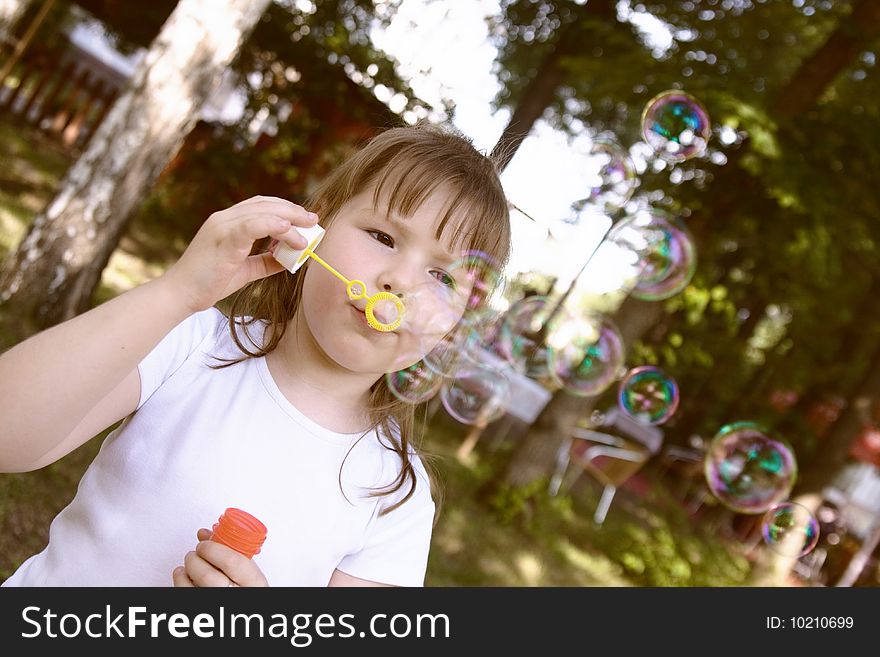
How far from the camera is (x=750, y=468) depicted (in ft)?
13.0

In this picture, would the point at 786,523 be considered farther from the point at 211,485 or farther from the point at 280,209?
the point at 280,209

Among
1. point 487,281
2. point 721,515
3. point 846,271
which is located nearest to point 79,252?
point 487,281

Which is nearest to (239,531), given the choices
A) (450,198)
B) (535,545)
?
(450,198)

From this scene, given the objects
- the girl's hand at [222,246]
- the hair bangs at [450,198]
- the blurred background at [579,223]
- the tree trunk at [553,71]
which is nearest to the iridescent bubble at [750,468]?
the blurred background at [579,223]

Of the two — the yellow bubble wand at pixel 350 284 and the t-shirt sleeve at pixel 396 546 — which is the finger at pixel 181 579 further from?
the yellow bubble wand at pixel 350 284

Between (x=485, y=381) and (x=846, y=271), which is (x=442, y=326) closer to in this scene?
(x=485, y=381)

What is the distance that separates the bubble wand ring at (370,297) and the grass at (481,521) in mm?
2211

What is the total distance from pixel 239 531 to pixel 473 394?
2.64m

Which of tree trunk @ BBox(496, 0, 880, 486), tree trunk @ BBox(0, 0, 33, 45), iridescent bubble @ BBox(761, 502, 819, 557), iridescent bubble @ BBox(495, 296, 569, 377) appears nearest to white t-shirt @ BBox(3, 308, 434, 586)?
iridescent bubble @ BBox(495, 296, 569, 377)

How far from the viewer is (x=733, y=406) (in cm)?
1271

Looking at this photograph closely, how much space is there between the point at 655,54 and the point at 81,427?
19.8ft

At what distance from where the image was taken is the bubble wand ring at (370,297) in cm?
127

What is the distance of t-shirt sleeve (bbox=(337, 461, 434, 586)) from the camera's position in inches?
58.7

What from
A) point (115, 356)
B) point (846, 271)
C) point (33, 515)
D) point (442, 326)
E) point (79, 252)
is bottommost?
point (33, 515)
